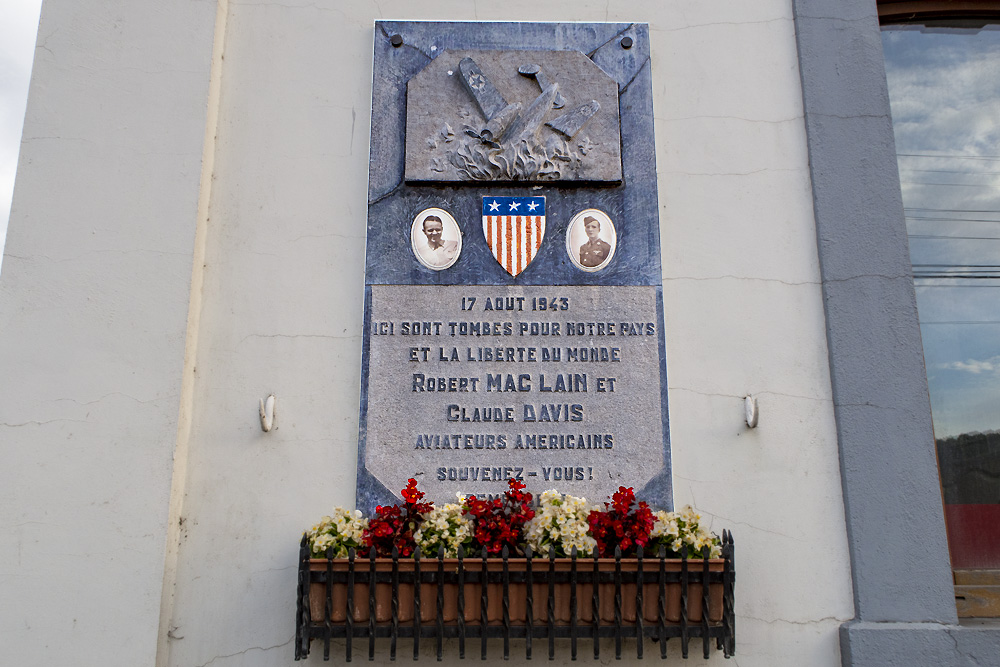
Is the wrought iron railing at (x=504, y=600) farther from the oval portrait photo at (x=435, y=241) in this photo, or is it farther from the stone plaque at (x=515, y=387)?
the oval portrait photo at (x=435, y=241)

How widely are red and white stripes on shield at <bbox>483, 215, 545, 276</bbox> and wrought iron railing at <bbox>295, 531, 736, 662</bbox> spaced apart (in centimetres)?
149

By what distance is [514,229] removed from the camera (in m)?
4.12

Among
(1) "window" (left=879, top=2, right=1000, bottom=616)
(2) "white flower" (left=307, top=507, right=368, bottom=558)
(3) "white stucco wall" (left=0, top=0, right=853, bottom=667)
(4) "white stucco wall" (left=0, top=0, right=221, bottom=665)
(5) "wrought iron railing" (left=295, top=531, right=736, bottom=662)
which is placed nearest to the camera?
(5) "wrought iron railing" (left=295, top=531, right=736, bottom=662)

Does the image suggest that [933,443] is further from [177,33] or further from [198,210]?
[177,33]

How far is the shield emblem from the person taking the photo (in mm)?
4078

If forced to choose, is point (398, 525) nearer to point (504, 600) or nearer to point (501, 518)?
point (501, 518)

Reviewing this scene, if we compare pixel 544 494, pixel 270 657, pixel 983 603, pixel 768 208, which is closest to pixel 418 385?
pixel 544 494

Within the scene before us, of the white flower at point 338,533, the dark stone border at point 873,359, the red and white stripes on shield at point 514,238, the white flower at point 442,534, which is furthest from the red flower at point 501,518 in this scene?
the dark stone border at point 873,359

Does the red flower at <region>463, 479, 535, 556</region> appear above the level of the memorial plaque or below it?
below

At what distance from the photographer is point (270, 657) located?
3.63 meters

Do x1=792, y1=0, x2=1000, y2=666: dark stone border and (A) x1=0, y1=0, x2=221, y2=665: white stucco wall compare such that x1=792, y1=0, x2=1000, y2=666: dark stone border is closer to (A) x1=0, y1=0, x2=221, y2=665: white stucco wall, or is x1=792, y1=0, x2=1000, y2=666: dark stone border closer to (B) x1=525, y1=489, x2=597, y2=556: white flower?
(B) x1=525, y1=489, x2=597, y2=556: white flower

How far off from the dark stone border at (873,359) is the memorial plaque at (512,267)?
889 millimetres

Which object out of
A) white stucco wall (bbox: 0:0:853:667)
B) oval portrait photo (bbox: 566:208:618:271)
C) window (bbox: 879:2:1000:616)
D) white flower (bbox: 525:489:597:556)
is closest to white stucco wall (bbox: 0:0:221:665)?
white stucco wall (bbox: 0:0:853:667)

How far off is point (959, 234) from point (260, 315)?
3.82m
